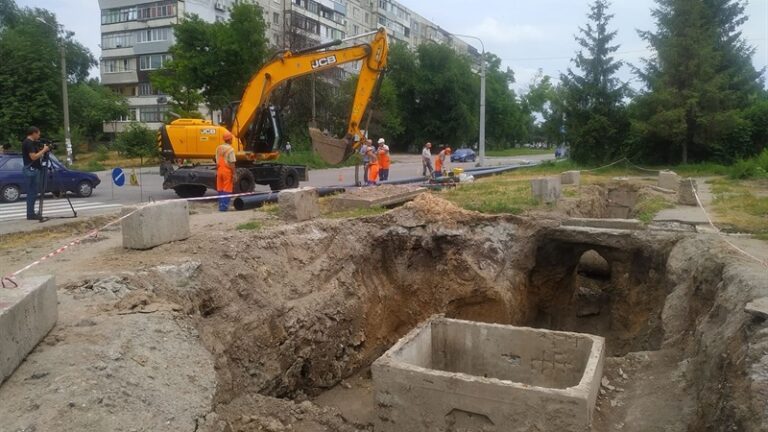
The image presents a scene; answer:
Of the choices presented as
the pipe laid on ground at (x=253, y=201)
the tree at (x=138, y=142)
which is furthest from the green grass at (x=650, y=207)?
the tree at (x=138, y=142)

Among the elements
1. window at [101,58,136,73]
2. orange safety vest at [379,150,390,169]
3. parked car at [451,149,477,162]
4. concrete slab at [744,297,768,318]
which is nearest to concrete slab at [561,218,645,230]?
concrete slab at [744,297,768,318]

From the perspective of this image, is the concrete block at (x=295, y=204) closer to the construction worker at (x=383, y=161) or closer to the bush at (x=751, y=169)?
the construction worker at (x=383, y=161)

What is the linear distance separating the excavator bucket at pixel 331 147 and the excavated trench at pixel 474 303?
13.7ft

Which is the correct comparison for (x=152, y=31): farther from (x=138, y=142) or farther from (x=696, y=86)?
(x=696, y=86)

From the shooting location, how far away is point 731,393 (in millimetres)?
4887

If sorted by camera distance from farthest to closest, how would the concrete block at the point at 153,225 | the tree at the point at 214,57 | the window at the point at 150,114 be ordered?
1. the window at the point at 150,114
2. the tree at the point at 214,57
3. the concrete block at the point at 153,225

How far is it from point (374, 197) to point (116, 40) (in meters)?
43.9

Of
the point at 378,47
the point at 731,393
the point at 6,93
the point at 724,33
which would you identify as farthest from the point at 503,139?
the point at 731,393

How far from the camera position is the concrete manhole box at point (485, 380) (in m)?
6.08

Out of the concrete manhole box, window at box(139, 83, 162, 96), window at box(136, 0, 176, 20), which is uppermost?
window at box(136, 0, 176, 20)

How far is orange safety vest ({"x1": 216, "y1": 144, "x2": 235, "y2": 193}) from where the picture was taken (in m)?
11.3

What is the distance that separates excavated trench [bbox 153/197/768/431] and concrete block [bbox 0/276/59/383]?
1847 mm

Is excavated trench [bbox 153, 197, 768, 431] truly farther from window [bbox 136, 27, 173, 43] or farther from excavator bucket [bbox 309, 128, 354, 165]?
window [bbox 136, 27, 173, 43]

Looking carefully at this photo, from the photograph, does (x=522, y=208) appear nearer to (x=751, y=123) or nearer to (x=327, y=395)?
(x=327, y=395)
